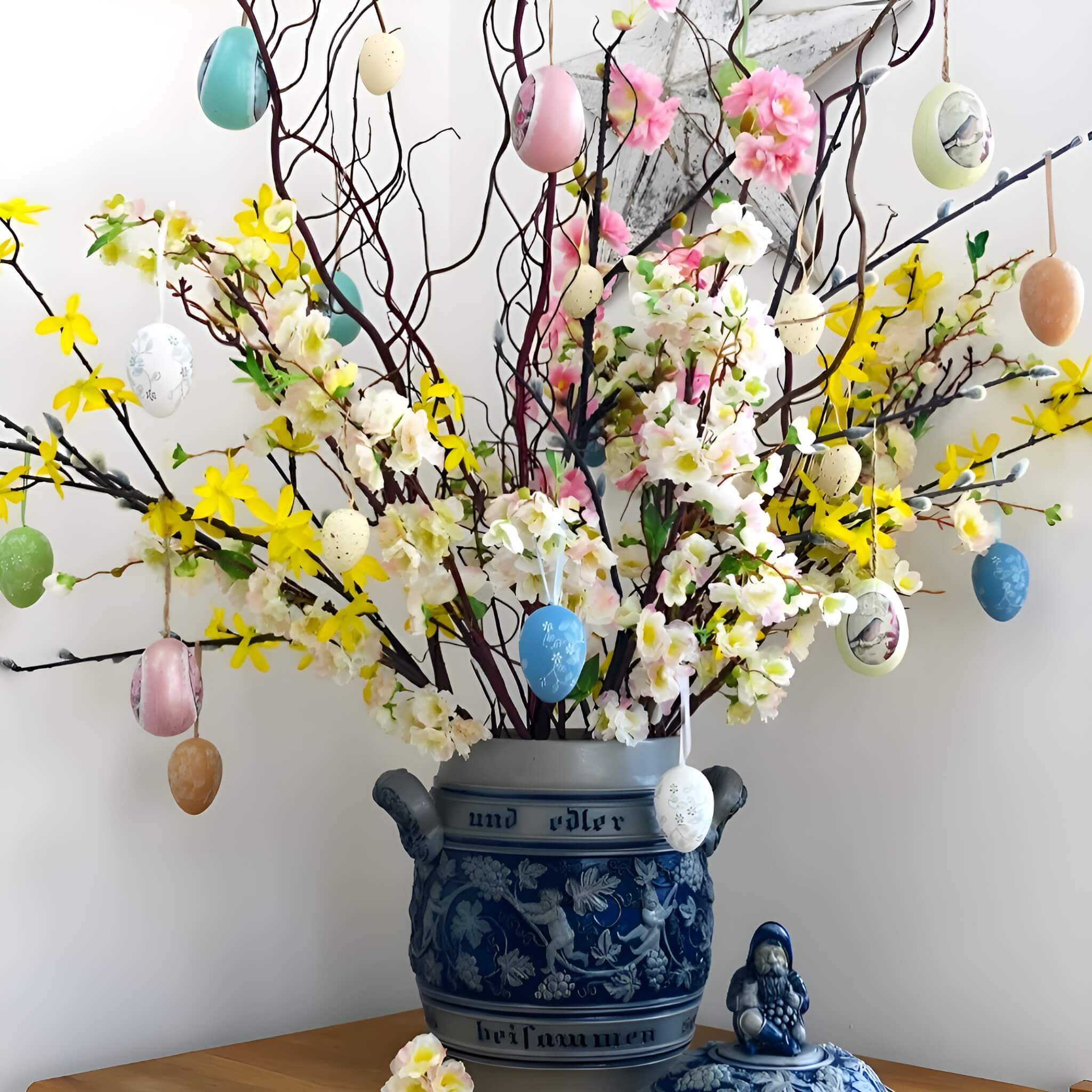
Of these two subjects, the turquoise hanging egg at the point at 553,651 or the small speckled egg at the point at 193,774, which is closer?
the turquoise hanging egg at the point at 553,651

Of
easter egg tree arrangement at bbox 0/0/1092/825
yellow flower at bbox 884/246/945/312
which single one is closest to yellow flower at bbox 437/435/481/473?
easter egg tree arrangement at bbox 0/0/1092/825

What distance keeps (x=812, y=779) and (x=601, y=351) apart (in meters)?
0.45

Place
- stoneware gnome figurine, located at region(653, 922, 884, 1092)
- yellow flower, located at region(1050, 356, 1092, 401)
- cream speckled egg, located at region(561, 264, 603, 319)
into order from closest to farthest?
stoneware gnome figurine, located at region(653, 922, 884, 1092), cream speckled egg, located at region(561, 264, 603, 319), yellow flower, located at region(1050, 356, 1092, 401)

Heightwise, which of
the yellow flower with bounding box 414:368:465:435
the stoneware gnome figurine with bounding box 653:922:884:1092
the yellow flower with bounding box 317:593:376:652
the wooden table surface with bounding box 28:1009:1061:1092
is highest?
the yellow flower with bounding box 414:368:465:435

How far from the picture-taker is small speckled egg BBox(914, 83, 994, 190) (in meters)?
0.87

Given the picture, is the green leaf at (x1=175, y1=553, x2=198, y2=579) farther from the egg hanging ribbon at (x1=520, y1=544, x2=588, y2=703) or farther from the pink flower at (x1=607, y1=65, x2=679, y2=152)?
the pink flower at (x1=607, y1=65, x2=679, y2=152)

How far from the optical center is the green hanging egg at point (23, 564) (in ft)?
3.02

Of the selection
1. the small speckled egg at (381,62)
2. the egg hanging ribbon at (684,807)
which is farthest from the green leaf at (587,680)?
the small speckled egg at (381,62)

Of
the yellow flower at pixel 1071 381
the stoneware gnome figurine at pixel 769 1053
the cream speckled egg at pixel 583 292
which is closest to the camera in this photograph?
the stoneware gnome figurine at pixel 769 1053

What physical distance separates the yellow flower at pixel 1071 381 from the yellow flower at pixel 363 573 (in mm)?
547

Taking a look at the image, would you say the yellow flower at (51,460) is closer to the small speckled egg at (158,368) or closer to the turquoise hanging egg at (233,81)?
the small speckled egg at (158,368)

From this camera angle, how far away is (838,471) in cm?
93

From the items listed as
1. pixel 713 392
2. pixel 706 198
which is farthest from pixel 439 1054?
pixel 706 198

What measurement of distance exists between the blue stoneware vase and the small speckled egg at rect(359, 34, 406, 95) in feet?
1.63
